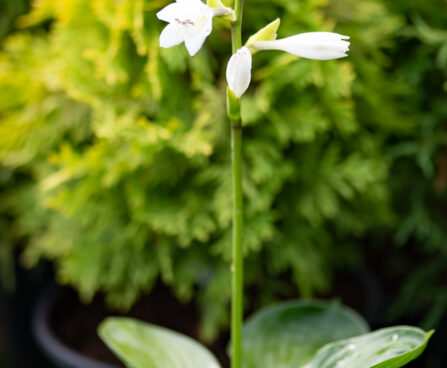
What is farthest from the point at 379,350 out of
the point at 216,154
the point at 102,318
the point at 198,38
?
the point at 102,318

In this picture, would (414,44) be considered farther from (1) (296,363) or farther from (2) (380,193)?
(1) (296,363)

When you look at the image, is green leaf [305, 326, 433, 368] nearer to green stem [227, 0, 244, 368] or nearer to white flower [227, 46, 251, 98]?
green stem [227, 0, 244, 368]

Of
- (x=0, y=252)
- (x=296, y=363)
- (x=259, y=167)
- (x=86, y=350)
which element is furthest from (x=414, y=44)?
(x=0, y=252)

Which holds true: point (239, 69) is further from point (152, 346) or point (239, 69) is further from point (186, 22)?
point (152, 346)

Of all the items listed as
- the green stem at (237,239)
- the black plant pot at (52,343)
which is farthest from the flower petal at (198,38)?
the black plant pot at (52,343)

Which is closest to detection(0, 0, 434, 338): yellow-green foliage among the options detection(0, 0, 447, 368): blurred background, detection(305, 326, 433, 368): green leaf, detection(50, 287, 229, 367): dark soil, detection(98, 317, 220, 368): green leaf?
detection(0, 0, 447, 368): blurred background

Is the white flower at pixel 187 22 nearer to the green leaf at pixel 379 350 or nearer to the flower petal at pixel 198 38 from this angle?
the flower petal at pixel 198 38
